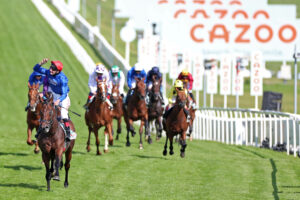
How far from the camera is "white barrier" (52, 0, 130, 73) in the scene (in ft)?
143

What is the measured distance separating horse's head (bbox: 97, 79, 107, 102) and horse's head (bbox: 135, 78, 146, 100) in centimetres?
230

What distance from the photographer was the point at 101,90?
1633 centimetres

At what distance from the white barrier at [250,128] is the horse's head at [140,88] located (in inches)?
152

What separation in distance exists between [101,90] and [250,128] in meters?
8.46

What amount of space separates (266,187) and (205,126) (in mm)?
16289

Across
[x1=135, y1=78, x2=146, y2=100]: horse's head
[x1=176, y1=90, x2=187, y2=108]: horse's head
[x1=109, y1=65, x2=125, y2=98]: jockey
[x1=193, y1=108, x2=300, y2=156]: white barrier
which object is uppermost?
[x1=109, y1=65, x2=125, y2=98]: jockey

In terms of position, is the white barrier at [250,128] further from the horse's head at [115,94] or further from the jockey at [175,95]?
the horse's head at [115,94]

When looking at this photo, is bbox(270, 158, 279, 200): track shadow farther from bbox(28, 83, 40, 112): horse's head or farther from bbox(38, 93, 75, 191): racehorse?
bbox(28, 83, 40, 112): horse's head

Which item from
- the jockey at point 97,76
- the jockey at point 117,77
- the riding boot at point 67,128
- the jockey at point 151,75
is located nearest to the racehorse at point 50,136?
the riding boot at point 67,128

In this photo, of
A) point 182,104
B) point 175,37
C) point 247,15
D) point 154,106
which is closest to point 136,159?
point 182,104

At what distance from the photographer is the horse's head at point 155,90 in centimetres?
1963

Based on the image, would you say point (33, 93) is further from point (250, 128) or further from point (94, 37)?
point (94, 37)

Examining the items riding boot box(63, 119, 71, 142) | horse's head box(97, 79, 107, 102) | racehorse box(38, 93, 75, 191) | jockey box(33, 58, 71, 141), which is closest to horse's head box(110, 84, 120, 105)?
horse's head box(97, 79, 107, 102)

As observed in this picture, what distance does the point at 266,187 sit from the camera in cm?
1328
